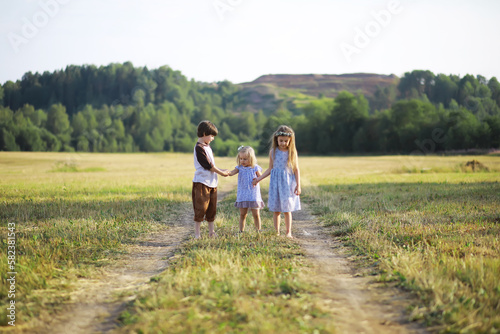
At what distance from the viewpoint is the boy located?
26.9ft

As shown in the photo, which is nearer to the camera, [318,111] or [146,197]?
[146,197]

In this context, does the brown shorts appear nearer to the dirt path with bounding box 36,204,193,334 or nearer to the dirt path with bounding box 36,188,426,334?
the dirt path with bounding box 36,204,193,334

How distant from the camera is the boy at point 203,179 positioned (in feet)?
26.9

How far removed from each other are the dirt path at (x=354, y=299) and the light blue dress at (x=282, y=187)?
145 centimetres

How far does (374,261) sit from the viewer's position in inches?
239

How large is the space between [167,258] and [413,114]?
90.4m

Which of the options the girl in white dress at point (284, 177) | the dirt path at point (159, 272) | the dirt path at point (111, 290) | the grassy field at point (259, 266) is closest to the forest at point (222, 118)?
the grassy field at point (259, 266)

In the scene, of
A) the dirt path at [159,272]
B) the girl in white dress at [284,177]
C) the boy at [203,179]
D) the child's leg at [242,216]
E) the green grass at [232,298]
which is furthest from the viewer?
the child's leg at [242,216]

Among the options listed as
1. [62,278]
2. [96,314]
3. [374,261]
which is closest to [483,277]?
[374,261]

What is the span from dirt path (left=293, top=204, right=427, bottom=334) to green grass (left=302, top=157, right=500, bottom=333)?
0.22 m

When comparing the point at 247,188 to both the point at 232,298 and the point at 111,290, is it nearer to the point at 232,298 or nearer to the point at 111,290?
the point at 111,290

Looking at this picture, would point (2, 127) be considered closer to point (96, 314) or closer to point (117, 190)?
point (117, 190)

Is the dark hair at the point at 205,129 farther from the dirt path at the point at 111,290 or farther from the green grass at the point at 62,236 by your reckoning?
the green grass at the point at 62,236

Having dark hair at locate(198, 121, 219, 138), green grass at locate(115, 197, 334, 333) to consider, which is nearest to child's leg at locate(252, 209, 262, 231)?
dark hair at locate(198, 121, 219, 138)
